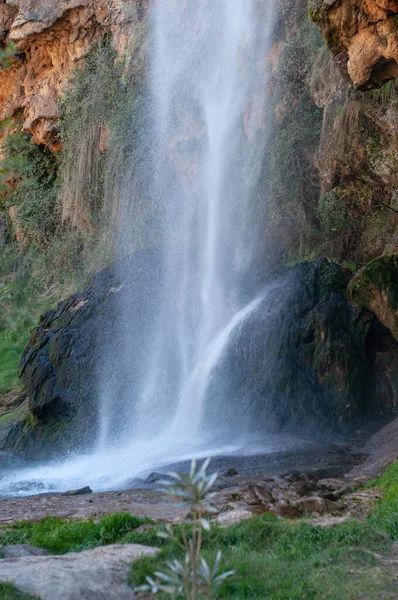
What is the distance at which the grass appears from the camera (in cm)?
438

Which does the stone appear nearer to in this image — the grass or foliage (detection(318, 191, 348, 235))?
the grass

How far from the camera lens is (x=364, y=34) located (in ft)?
34.4

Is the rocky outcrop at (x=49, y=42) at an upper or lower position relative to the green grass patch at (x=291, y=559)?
upper

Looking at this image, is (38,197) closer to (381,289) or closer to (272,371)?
(272,371)

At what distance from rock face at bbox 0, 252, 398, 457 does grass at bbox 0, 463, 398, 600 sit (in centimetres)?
719

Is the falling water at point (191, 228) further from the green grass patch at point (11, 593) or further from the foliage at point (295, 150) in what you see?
the green grass patch at point (11, 593)

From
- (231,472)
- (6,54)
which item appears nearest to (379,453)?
(231,472)

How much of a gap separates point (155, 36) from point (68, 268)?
9477 mm

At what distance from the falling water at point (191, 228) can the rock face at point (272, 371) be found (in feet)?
1.65

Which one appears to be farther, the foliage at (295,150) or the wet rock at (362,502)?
the foliage at (295,150)

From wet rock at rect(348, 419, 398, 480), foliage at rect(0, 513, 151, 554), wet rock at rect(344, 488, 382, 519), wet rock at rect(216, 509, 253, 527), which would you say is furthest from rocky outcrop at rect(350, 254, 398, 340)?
foliage at rect(0, 513, 151, 554)

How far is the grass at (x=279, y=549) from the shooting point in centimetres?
438

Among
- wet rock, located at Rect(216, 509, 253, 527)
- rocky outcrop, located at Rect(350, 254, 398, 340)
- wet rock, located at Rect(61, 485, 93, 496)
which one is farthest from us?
rocky outcrop, located at Rect(350, 254, 398, 340)

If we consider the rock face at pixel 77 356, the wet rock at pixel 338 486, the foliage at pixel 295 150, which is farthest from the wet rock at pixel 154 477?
the foliage at pixel 295 150
